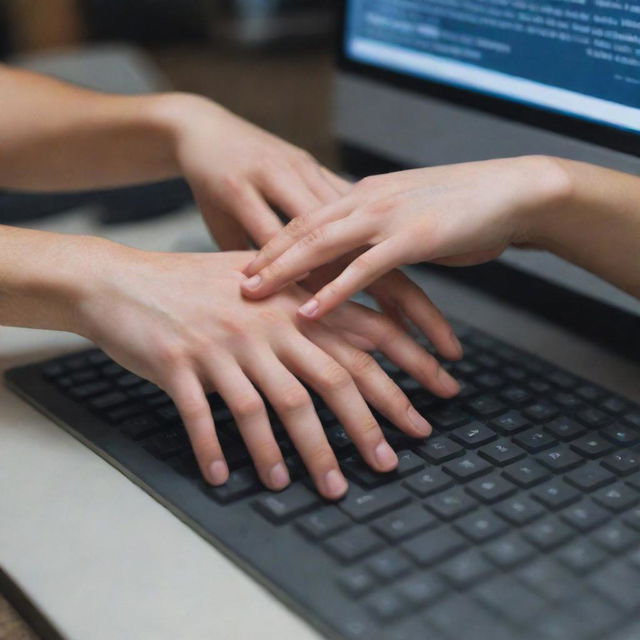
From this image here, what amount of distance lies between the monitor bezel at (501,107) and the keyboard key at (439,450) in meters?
0.22

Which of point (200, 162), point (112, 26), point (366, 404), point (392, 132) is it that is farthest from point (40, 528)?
point (112, 26)

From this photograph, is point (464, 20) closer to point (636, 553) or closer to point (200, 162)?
point (200, 162)

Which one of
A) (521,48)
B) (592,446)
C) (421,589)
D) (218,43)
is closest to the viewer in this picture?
(421,589)

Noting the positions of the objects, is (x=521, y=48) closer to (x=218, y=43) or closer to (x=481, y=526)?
(x=481, y=526)

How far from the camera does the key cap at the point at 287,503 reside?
0.39m

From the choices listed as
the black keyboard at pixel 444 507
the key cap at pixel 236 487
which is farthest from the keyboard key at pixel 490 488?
the key cap at pixel 236 487

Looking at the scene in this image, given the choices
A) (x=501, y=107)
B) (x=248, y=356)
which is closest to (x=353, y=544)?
(x=248, y=356)

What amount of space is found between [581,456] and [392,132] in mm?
371

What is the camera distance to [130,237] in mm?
754

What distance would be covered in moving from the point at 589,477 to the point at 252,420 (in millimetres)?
166

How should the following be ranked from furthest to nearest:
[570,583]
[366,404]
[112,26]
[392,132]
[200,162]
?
1. [112,26]
2. [392,132]
3. [200,162]
4. [366,404]
5. [570,583]

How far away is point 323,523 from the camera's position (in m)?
0.39

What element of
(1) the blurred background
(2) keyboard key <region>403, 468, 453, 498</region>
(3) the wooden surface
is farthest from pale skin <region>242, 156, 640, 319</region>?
(1) the blurred background

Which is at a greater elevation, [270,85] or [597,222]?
[597,222]
